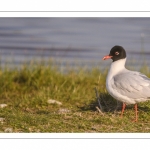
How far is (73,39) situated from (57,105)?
20.6 ft

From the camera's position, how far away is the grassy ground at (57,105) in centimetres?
718

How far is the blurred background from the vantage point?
1311 cm

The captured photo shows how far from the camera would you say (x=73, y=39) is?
1492cm

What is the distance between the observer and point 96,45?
14.6m

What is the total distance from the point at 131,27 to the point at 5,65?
597 cm

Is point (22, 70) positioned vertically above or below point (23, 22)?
below

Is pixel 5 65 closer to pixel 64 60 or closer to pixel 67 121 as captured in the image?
pixel 64 60

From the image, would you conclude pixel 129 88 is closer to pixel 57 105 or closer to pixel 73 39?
pixel 57 105

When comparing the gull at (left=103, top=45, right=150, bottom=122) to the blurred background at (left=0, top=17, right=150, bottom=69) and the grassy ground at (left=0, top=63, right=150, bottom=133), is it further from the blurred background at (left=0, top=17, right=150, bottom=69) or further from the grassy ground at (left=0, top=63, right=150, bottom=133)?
the blurred background at (left=0, top=17, right=150, bottom=69)

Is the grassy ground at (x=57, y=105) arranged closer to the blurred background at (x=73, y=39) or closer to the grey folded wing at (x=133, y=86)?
the grey folded wing at (x=133, y=86)

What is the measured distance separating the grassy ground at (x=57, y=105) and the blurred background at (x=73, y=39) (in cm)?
122

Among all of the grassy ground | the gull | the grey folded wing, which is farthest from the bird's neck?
the grassy ground

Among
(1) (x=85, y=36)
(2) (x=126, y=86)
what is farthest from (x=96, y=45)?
(2) (x=126, y=86)
